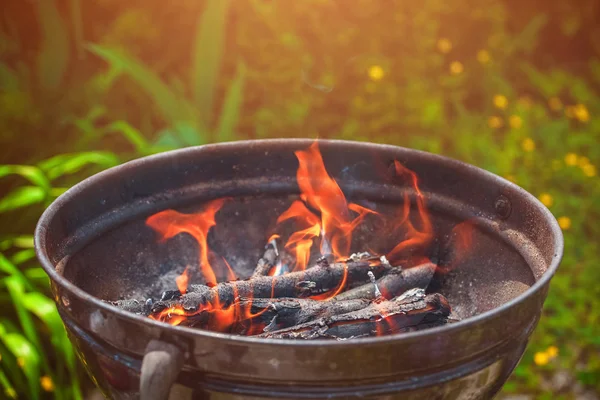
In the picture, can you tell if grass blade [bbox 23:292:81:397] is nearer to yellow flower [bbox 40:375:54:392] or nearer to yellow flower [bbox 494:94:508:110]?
yellow flower [bbox 40:375:54:392]

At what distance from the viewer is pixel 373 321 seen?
1488mm

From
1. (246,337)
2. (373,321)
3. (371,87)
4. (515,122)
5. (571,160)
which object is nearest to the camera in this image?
(246,337)

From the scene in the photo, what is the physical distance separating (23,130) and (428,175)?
2.28m

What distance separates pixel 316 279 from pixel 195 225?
45 centimetres

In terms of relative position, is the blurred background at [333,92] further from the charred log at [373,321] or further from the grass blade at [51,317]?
the charred log at [373,321]

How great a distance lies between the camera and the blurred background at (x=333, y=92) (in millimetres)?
3061

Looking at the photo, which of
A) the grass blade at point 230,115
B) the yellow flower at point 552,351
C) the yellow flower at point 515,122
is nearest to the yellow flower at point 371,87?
the yellow flower at point 515,122

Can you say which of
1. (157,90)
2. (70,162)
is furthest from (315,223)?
(157,90)

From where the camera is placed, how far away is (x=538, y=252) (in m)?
1.63

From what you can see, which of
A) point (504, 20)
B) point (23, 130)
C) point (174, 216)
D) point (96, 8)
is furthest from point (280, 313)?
point (504, 20)

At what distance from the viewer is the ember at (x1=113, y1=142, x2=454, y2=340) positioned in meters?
1.53

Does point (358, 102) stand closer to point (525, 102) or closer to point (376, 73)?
point (376, 73)

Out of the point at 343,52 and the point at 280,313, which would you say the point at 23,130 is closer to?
the point at 343,52

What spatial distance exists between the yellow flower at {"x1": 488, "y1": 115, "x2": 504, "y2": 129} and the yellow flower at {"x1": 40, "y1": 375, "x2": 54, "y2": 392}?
2815 millimetres
